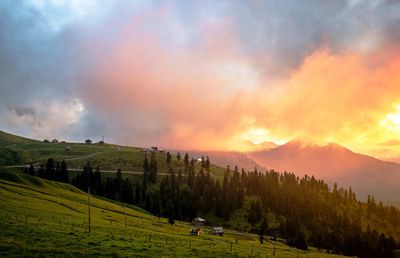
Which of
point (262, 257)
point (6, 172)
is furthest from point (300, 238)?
point (6, 172)

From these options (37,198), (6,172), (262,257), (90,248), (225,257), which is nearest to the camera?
(90,248)

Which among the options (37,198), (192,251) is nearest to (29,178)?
(37,198)

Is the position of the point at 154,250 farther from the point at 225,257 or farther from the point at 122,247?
the point at 225,257

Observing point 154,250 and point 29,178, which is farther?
point 29,178

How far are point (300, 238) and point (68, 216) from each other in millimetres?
119721

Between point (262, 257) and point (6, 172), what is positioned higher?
point (6, 172)

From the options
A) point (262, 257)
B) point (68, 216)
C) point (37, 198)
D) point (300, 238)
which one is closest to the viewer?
point (262, 257)

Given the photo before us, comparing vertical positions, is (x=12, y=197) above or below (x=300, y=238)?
above

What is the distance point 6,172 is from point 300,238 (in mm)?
130274

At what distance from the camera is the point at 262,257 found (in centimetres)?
8262

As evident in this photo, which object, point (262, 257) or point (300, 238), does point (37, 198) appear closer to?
point (262, 257)

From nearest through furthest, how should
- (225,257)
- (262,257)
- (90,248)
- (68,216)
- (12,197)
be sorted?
(90,248), (225,257), (262,257), (68,216), (12,197)

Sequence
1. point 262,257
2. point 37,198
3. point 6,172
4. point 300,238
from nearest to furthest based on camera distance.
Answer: point 262,257
point 37,198
point 6,172
point 300,238

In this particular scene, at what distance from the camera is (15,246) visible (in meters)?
53.0
